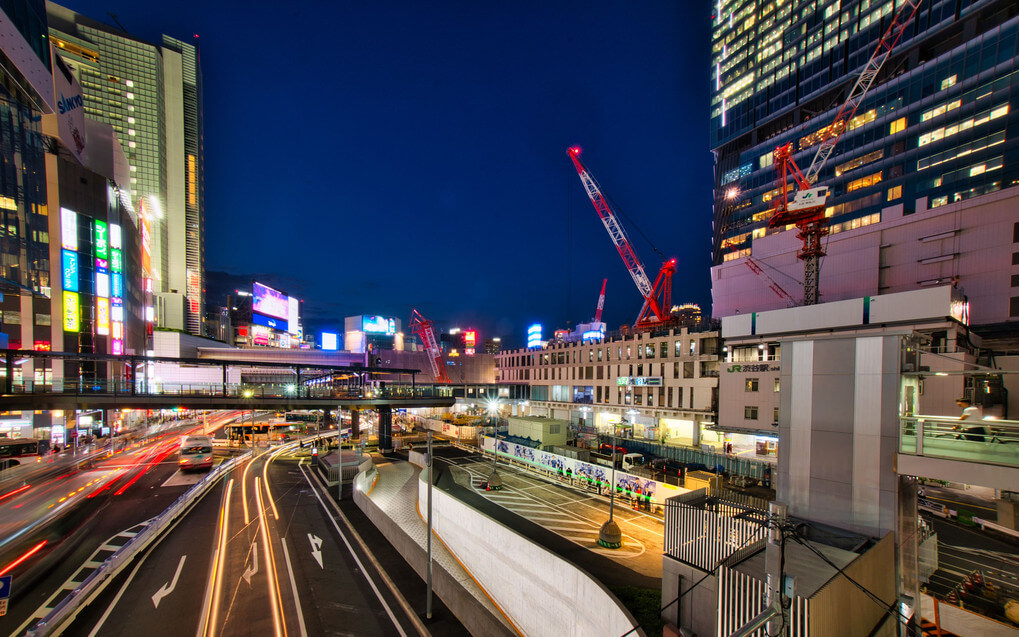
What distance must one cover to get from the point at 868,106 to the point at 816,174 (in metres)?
10.4

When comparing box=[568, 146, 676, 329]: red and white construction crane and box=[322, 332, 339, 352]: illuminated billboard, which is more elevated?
box=[568, 146, 676, 329]: red and white construction crane

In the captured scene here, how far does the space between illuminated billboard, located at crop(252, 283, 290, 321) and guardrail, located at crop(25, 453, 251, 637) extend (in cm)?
8103

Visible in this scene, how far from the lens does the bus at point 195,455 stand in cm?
3566

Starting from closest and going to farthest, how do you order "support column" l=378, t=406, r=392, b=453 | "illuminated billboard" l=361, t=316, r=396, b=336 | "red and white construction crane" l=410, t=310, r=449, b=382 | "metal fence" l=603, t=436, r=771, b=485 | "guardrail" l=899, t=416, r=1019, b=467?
"guardrail" l=899, t=416, r=1019, b=467 → "metal fence" l=603, t=436, r=771, b=485 → "support column" l=378, t=406, r=392, b=453 → "red and white construction crane" l=410, t=310, r=449, b=382 → "illuminated billboard" l=361, t=316, r=396, b=336

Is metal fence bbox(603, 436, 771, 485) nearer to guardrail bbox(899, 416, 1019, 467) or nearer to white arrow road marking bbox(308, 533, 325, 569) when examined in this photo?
guardrail bbox(899, 416, 1019, 467)

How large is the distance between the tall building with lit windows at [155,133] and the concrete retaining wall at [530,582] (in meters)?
103

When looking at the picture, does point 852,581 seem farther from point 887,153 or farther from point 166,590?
point 887,153

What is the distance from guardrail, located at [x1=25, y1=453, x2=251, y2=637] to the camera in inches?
523

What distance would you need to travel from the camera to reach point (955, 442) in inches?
370

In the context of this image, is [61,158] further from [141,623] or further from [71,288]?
[141,623]

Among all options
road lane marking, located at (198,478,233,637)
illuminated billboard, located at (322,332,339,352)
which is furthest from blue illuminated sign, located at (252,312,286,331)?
road lane marking, located at (198,478,233,637)

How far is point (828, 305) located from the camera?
3562 centimetres

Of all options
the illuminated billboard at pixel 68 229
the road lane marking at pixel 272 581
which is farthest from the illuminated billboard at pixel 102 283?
the road lane marking at pixel 272 581

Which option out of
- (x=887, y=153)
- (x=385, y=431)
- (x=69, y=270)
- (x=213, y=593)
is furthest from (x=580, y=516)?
(x=69, y=270)
